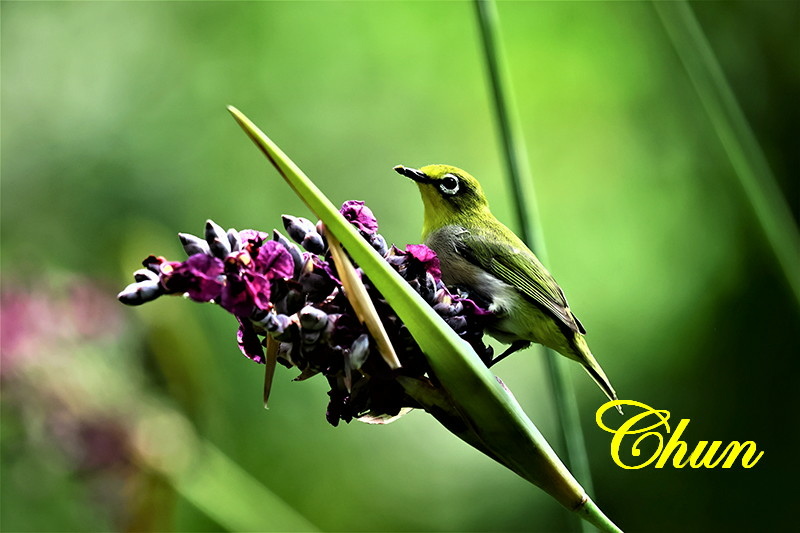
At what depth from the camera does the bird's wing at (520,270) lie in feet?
5.90

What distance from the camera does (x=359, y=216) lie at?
145 centimetres

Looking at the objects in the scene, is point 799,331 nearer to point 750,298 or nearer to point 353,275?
point 750,298

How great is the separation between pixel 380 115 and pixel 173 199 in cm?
162

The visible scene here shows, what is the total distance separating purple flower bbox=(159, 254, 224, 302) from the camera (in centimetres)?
121

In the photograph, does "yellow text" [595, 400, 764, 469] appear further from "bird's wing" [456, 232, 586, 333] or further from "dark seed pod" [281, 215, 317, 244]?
"dark seed pod" [281, 215, 317, 244]

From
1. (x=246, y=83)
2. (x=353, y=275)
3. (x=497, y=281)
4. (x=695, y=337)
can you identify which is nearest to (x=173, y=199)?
(x=246, y=83)

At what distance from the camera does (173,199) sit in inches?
234

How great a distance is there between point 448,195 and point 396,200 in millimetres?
3115

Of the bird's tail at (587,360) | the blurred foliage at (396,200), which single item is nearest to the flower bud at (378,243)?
the bird's tail at (587,360)

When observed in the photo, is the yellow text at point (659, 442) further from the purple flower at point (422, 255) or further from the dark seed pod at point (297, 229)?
the dark seed pod at point (297, 229)

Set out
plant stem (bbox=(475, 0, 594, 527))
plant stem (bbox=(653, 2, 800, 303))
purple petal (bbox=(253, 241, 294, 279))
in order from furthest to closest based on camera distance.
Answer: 1. plant stem (bbox=(653, 2, 800, 303))
2. plant stem (bbox=(475, 0, 594, 527))
3. purple petal (bbox=(253, 241, 294, 279))

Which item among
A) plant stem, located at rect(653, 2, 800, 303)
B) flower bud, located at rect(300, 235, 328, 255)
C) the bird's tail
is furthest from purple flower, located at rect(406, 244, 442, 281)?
plant stem, located at rect(653, 2, 800, 303)

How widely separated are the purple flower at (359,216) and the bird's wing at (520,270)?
1.51 feet

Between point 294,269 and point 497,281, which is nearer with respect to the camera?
point 294,269
